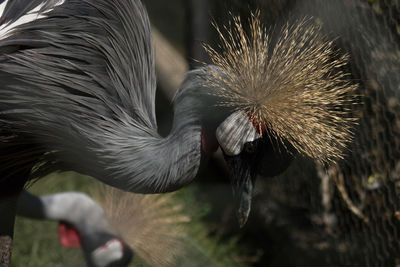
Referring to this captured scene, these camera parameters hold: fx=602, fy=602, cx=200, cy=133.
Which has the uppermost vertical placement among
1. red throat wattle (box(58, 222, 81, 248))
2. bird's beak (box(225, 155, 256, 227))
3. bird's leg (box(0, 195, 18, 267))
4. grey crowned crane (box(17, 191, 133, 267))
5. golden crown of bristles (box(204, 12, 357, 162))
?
golden crown of bristles (box(204, 12, 357, 162))

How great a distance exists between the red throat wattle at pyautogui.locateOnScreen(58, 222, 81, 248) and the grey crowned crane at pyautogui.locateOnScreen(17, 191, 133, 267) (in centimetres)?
2

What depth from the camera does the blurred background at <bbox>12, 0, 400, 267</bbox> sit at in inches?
68.9

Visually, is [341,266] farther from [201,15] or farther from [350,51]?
[201,15]

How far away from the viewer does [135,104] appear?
53.6 inches

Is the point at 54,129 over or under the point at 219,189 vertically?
over

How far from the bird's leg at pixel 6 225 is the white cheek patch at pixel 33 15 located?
422mm

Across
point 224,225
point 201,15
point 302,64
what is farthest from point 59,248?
point 302,64

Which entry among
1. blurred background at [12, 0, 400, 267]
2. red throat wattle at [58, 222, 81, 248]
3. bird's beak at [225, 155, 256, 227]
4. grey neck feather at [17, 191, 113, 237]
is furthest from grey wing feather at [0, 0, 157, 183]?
red throat wattle at [58, 222, 81, 248]

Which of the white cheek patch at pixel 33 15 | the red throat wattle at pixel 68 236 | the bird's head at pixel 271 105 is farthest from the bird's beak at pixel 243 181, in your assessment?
the red throat wattle at pixel 68 236

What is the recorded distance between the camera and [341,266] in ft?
7.14

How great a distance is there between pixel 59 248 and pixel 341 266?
1.08 m

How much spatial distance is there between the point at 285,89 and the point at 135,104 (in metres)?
0.34

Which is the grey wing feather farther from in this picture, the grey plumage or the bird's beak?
the bird's beak

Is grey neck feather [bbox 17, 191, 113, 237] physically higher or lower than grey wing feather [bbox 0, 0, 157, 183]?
lower
